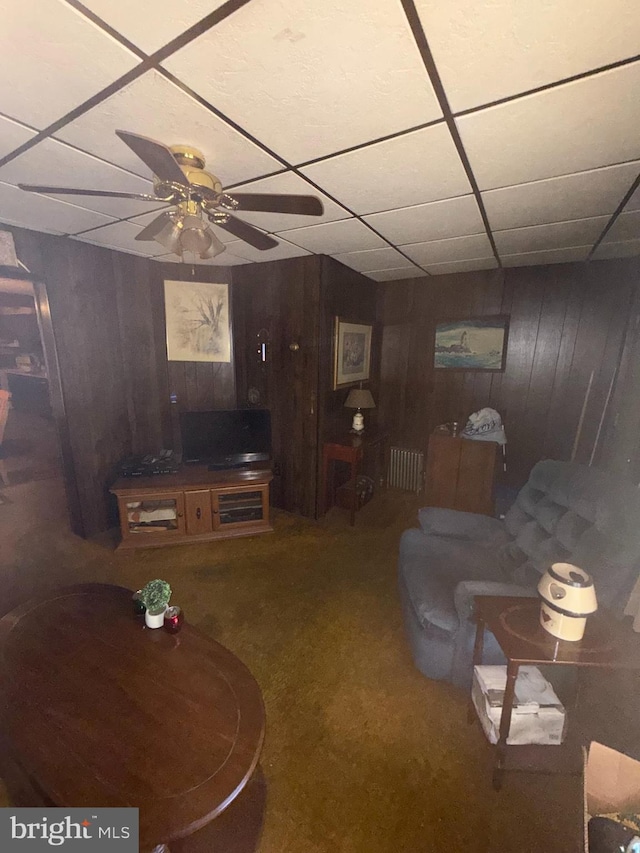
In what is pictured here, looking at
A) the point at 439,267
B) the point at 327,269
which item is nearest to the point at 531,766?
the point at 327,269

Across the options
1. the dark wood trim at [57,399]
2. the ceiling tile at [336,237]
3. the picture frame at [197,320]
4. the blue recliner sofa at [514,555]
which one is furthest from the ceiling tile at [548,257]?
the dark wood trim at [57,399]

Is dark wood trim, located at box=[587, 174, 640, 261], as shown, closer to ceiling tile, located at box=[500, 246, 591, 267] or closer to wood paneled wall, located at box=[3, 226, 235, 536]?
ceiling tile, located at box=[500, 246, 591, 267]

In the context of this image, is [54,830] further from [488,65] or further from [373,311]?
[373,311]

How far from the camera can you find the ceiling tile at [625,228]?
202 cm

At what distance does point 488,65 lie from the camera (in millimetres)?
962

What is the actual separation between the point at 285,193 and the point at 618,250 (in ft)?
8.90

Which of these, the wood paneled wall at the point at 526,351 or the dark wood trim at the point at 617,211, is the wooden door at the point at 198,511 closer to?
the wood paneled wall at the point at 526,351

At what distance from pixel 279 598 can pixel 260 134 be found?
2.54 m

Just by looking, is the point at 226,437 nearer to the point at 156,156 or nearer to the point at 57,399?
the point at 57,399

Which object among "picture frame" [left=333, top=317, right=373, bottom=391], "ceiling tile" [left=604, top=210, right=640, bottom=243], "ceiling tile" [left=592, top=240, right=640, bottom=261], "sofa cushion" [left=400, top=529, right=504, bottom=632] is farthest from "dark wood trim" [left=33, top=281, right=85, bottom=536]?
"ceiling tile" [left=592, top=240, right=640, bottom=261]

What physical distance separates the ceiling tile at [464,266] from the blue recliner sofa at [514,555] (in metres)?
1.94

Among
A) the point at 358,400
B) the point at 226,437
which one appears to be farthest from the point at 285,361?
the point at 226,437

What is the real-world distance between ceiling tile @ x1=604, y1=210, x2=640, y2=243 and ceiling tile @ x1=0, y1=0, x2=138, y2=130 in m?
2.54

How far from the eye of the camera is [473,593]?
5.56ft
